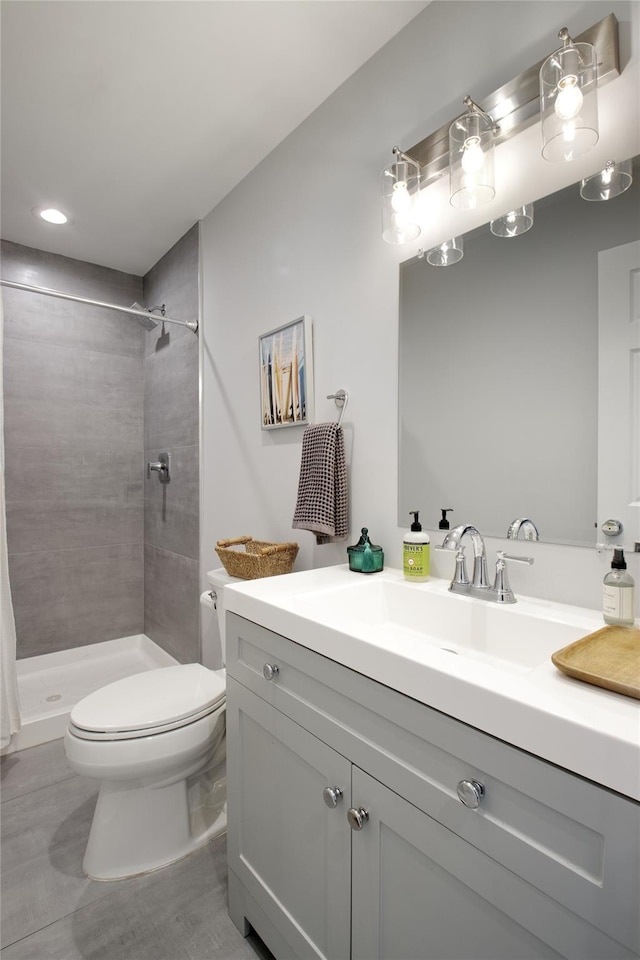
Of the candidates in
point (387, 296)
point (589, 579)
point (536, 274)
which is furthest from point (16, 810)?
point (536, 274)

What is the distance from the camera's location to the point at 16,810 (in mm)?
1688

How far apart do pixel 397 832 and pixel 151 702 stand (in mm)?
983

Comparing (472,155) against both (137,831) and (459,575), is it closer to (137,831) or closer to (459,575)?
(459,575)

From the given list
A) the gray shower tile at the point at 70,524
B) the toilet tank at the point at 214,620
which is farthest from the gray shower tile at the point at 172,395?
the toilet tank at the point at 214,620

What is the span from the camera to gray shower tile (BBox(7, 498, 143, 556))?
2.64 m

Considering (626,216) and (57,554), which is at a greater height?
(626,216)

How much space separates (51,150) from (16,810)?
253 centimetres

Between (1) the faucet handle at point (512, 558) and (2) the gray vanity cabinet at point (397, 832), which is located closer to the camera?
(2) the gray vanity cabinet at point (397, 832)

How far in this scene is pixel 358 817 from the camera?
31.2 inches

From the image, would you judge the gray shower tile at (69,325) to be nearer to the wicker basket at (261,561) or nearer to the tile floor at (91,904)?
the wicker basket at (261,561)

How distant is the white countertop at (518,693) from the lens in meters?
0.51

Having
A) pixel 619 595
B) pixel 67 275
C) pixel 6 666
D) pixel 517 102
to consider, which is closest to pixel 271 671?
pixel 619 595

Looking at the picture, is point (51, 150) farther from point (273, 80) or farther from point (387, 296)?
point (387, 296)

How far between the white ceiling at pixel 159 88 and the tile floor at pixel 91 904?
2507 millimetres
